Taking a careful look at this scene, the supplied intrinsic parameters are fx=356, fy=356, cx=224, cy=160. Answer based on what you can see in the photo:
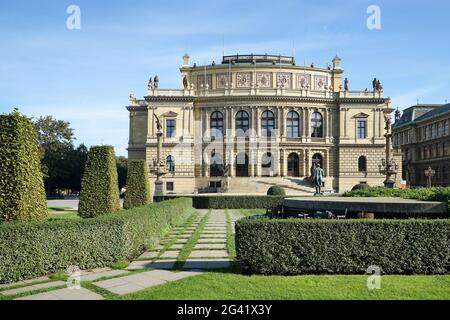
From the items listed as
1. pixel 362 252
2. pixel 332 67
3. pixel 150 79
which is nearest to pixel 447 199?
pixel 362 252

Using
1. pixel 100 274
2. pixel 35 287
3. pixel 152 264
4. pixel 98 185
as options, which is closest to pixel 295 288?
pixel 152 264

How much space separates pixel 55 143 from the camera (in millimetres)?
58750

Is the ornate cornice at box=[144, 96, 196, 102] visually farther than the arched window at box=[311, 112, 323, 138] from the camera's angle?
No

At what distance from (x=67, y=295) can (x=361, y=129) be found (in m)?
57.1

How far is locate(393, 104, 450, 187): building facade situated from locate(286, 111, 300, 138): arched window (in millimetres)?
32103

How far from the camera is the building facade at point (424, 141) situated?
69875mm

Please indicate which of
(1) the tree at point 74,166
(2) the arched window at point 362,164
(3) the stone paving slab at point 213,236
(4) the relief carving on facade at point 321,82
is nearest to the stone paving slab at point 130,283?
(3) the stone paving slab at point 213,236

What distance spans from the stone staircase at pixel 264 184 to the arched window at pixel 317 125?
9.03m

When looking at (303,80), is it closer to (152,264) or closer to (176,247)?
(176,247)

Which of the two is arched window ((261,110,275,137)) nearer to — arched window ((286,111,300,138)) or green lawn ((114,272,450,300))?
arched window ((286,111,300,138))

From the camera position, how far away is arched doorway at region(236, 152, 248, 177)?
185 feet

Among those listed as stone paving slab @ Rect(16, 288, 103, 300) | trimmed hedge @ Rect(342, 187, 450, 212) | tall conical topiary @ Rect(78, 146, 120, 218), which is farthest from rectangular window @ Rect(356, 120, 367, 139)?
stone paving slab @ Rect(16, 288, 103, 300)
